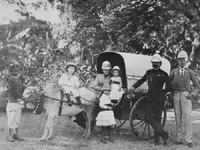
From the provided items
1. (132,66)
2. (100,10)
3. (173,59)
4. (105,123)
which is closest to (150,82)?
(132,66)

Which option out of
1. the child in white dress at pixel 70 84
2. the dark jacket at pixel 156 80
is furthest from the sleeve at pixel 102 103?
the dark jacket at pixel 156 80

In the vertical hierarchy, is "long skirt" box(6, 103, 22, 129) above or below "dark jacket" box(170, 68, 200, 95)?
below

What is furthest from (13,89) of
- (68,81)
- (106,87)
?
(106,87)

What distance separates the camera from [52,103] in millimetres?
6520

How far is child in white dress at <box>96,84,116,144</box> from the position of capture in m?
6.48

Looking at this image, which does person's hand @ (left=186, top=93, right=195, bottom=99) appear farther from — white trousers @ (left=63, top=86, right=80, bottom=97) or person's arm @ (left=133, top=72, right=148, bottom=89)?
white trousers @ (left=63, top=86, right=80, bottom=97)

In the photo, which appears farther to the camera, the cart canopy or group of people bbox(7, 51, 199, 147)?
the cart canopy

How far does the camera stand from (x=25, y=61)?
12.0 metres

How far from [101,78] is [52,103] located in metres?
1.41

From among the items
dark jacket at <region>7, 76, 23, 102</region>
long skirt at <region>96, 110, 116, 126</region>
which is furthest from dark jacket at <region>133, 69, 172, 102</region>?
dark jacket at <region>7, 76, 23, 102</region>

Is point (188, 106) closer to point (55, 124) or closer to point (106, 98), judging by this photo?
point (106, 98)

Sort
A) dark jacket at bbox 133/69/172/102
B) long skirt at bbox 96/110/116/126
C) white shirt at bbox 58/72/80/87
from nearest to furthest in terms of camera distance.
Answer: long skirt at bbox 96/110/116/126
dark jacket at bbox 133/69/172/102
white shirt at bbox 58/72/80/87

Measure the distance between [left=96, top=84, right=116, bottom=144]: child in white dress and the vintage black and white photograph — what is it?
0.02 m

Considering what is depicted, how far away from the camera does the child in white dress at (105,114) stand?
6.48 m
